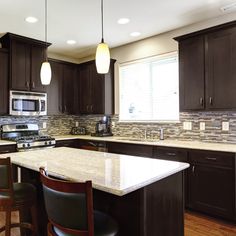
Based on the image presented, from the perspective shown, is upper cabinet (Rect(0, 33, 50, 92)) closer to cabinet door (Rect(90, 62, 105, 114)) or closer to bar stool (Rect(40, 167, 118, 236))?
cabinet door (Rect(90, 62, 105, 114))

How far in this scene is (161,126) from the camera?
4.03 metres

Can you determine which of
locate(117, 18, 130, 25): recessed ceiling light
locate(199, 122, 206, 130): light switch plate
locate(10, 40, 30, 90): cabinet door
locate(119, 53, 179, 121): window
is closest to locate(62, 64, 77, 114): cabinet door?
locate(10, 40, 30, 90): cabinet door

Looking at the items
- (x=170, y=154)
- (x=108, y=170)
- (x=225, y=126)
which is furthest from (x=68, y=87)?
(x=108, y=170)

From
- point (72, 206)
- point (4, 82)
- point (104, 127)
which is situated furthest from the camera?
point (104, 127)

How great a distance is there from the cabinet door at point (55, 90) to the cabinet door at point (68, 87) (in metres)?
0.11

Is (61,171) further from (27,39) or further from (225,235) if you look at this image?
(27,39)

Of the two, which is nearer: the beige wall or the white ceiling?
the white ceiling

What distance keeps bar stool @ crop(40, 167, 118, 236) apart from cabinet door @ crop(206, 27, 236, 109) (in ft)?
7.91

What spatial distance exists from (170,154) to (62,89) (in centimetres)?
281

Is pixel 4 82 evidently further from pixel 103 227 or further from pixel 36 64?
pixel 103 227

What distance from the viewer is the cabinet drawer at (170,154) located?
10.1ft

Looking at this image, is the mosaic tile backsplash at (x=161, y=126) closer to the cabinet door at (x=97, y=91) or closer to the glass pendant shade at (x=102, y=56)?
the cabinet door at (x=97, y=91)

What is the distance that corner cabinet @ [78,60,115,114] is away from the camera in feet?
15.2

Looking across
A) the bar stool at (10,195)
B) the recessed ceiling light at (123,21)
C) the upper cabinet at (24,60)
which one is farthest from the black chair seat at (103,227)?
the upper cabinet at (24,60)
